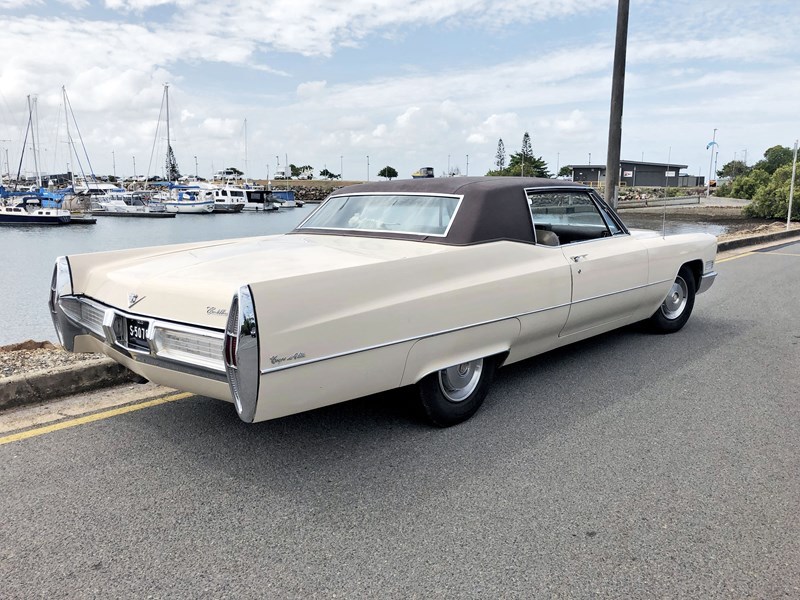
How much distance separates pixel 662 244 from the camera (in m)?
5.54

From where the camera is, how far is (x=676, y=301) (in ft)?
19.9

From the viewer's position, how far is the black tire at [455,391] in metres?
3.59

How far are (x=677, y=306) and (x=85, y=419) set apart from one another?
16.9 feet

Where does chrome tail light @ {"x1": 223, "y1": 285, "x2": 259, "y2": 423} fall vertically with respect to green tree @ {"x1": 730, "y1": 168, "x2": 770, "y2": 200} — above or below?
below

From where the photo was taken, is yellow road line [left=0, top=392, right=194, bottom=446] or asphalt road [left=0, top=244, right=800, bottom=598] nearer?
asphalt road [left=0, top=244, right=800, bottom=598]

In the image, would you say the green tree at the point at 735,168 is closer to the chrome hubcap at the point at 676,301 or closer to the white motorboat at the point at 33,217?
the white motorboat at the point at 33,217

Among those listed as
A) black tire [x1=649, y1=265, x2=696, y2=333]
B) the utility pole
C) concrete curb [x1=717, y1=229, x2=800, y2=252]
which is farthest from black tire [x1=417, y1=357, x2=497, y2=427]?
concrete curb [x1=717, y1=229, x2=800, y2=252]

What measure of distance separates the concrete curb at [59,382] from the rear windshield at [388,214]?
171 centimetres

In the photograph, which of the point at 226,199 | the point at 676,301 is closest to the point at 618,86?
the point at 676,301

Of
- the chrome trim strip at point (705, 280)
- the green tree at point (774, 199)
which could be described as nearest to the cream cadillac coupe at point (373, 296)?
the chrome trim strip at point (705, 280)

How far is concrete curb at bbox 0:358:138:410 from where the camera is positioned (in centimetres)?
399

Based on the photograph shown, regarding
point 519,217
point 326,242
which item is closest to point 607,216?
point 519,217

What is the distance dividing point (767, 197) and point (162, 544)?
4405cm

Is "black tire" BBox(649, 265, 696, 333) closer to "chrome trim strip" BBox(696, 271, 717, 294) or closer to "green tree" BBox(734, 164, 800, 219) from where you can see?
"chrome trim strip" BBox(696, 271, 717, 294)
